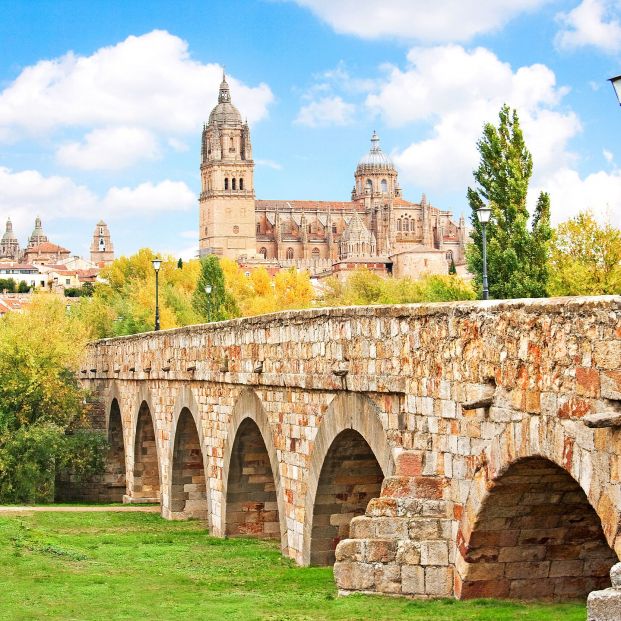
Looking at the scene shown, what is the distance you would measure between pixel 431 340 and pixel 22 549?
8.20 meters

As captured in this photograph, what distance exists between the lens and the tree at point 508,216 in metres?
33.0

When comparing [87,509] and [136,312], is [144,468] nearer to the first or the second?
[87,509]

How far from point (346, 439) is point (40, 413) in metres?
20.1

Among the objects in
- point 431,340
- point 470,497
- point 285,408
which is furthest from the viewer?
point 285,408

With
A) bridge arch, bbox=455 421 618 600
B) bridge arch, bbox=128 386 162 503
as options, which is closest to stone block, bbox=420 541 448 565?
bridge arch, bbox=455 421 618 600

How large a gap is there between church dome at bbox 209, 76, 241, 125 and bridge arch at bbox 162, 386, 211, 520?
157 m

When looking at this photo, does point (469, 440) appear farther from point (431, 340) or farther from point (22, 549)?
point (22, 549)

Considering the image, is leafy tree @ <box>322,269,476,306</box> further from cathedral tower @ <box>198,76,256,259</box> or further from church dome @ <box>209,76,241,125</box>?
church dome @ <box>209,76,241,125</box>

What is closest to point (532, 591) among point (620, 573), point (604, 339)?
point (604, 339)

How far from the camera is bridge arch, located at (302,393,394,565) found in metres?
12.4

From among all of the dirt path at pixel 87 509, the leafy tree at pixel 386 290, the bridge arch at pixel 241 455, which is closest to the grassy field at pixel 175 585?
the bridge arch at pixel 241 455

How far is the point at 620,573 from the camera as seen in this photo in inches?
260

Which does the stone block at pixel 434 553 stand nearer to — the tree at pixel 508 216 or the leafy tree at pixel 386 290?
the tree at pixel 508 216

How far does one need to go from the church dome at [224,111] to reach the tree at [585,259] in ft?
477
